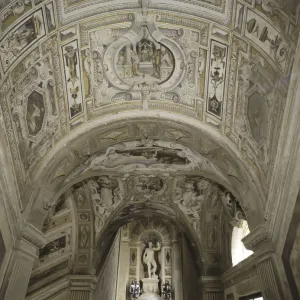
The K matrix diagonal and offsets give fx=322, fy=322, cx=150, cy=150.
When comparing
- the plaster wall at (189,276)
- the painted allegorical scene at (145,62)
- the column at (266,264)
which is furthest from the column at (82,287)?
the painted allegorical scene at (145,62)

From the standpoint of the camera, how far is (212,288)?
11.2 metres

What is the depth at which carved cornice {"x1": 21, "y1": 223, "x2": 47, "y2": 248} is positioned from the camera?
20.2ft

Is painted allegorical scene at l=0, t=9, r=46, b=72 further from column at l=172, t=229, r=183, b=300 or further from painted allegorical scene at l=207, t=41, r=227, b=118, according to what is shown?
column at l=172, t=229, r=183, b=300

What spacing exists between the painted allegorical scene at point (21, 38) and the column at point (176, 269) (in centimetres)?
1406

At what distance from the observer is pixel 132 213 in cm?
1277

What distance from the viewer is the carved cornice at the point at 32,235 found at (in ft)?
20.2

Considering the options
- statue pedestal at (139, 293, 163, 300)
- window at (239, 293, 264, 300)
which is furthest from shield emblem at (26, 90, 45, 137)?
statue pedestal at (139, 293, 163, 300)

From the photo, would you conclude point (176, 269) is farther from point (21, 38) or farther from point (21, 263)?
point (21, 38)

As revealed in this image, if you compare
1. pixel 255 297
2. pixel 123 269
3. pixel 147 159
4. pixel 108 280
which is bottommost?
pixel 255 297

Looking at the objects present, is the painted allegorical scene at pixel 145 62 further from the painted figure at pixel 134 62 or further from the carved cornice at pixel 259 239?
the carved cornice at pixel 259 239

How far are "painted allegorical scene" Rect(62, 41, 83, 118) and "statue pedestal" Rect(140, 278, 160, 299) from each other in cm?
1253

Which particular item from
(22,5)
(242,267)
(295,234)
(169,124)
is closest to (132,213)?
(242,267)

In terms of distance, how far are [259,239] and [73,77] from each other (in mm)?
4974

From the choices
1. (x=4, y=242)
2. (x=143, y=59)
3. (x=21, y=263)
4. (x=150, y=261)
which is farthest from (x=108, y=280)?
(x=143, y=59)
